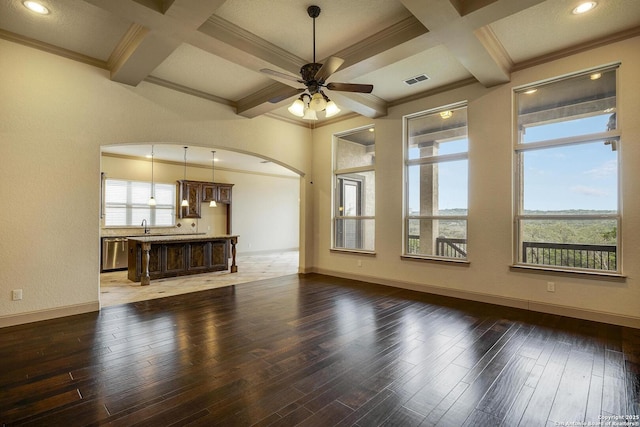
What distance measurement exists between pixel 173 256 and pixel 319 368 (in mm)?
5129

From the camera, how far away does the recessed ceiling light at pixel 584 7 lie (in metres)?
3.04

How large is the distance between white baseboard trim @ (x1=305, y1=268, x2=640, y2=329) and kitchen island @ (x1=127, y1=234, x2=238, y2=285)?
3458 millimetres

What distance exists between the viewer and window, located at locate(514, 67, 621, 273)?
151 inches

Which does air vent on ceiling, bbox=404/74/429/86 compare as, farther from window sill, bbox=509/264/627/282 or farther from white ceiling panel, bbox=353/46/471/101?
window sill, bbox=509/264/627/282

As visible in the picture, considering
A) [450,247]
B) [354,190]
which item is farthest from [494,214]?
[354,190]

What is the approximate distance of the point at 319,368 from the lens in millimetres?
2645

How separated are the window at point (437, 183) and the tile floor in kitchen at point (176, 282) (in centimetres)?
314

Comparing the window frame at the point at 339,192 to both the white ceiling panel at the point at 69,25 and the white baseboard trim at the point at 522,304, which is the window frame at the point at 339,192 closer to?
the white baseboard trim at the point at 522,304

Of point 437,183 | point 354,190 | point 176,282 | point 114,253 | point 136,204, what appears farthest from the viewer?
point 136,204

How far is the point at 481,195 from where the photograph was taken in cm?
473

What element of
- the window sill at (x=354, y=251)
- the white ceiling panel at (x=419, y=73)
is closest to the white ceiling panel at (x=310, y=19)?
the white ceiling panel at (x=419, y=73)

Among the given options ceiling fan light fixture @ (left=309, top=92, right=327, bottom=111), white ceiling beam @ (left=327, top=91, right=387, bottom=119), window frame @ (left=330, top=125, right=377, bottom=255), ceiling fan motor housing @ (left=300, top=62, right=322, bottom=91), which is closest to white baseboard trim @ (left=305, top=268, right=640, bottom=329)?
window frame @ (left=330, top=125, right=377, bottom=255)

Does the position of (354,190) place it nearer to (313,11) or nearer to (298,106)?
(298,106)

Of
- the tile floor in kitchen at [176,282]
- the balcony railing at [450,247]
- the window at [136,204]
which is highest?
the window at [136,204]
